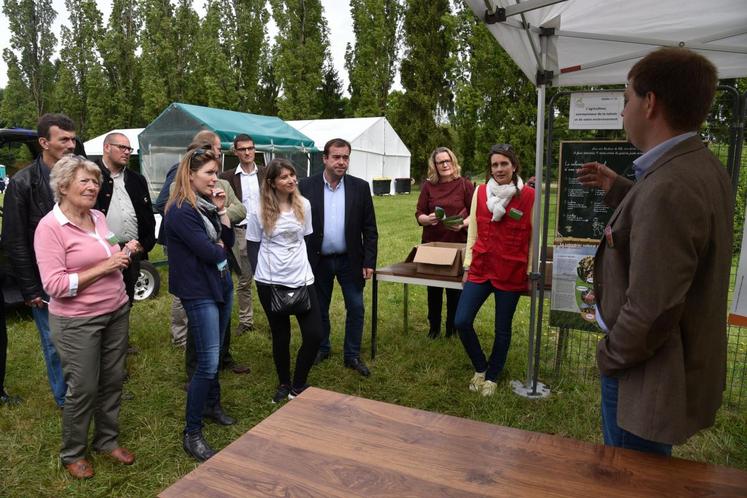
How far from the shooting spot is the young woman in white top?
3373mm

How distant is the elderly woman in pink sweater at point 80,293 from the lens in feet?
8.25

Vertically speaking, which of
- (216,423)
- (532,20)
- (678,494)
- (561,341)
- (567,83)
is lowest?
(216,423)

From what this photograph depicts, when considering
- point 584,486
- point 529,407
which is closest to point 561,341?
point 529,407

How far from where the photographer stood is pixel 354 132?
68.1 ft

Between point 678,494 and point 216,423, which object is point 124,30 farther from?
point 678,494

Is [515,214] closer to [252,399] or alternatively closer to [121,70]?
[252,399]

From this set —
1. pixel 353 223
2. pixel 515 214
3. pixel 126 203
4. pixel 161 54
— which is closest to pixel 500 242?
pixel 515 214

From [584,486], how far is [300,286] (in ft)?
7.84

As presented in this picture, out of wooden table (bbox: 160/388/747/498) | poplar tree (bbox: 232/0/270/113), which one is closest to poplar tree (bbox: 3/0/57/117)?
poplar tree (bbox: 232/0/270/113)

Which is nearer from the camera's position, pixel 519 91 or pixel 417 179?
pixel 519 91

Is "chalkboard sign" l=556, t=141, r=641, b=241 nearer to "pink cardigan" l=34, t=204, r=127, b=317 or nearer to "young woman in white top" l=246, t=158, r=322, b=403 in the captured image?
"young woman in white top" l=246, t=158, r=322, b=403

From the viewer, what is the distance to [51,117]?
3.19m

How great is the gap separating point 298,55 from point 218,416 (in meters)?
30.0

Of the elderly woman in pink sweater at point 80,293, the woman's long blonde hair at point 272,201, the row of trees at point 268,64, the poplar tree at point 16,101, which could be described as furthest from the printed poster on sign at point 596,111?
the poplar tree at point 16,101
